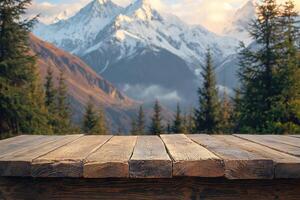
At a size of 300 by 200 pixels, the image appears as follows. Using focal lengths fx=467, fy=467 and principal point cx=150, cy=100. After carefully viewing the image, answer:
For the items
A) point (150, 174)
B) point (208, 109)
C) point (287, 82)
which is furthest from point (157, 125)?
point (150, 174)

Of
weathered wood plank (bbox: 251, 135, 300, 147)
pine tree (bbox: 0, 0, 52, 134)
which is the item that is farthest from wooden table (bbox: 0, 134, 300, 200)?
pine tree (bbox: 0, 0, 52, 134)

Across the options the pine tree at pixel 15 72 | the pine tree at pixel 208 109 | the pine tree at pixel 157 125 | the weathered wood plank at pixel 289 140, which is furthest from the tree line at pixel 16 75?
the pine tree at pixel 157 125

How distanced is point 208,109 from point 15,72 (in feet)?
52.0

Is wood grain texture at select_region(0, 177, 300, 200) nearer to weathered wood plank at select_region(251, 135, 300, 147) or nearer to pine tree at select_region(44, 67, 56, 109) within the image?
weathered wood plank at select_region(251, 135, 300, 147)

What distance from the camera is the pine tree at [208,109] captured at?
32.2 meters

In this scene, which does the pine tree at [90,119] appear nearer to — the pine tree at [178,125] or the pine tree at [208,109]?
the pine tree at [178,125]

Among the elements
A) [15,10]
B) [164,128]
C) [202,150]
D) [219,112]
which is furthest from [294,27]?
[164,128]

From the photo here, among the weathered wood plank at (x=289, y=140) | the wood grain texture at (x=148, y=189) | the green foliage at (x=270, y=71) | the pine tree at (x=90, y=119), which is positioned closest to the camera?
the wood grain texture at (x=148, y=189)

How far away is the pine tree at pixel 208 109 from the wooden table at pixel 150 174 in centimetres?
2929

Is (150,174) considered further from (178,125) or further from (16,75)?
(178,125)

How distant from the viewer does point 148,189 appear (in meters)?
2.78

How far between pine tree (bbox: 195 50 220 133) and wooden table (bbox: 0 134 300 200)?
96.1 feet

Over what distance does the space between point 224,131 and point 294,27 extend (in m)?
12.0

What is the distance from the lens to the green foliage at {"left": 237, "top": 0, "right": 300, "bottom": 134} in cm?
2053
